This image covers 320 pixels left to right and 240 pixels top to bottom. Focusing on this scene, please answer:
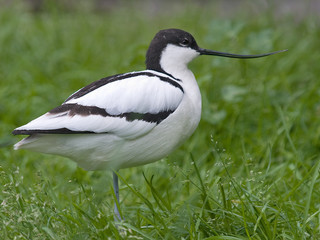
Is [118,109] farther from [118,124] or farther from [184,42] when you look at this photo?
[184,42]

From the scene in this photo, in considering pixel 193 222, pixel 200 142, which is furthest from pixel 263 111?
pixel 193 222

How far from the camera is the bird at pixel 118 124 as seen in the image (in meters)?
2.32

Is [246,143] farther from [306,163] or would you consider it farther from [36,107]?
[36,107]

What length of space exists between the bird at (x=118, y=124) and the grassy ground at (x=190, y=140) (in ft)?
0.46

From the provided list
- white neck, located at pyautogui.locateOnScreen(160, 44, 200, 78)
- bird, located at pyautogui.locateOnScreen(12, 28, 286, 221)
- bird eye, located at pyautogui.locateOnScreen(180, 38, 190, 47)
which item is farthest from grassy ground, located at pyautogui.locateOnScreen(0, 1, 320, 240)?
bird eye, located at pyautogui.locateOnScreen(180, 38, 190, 47)

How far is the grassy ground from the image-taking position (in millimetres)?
2309

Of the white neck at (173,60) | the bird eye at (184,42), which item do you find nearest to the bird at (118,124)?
the white neck at (173,60)

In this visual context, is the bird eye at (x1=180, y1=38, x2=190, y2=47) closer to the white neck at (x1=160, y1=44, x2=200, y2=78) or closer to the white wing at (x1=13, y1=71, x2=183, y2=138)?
the white neck at (x1=160, y1=44, x2=200, y2=78)

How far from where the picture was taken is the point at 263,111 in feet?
13.1

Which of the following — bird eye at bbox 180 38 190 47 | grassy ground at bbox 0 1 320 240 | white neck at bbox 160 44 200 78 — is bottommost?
grassy ground at bbox 0 1 320 240

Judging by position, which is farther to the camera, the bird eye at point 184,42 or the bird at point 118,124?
the bird eye at point 184,42

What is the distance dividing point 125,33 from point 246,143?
2.66m

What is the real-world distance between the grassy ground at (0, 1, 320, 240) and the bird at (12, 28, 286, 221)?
0.14 metres

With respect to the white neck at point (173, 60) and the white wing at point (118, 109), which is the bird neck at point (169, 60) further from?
the white wing at point (118, 109)
